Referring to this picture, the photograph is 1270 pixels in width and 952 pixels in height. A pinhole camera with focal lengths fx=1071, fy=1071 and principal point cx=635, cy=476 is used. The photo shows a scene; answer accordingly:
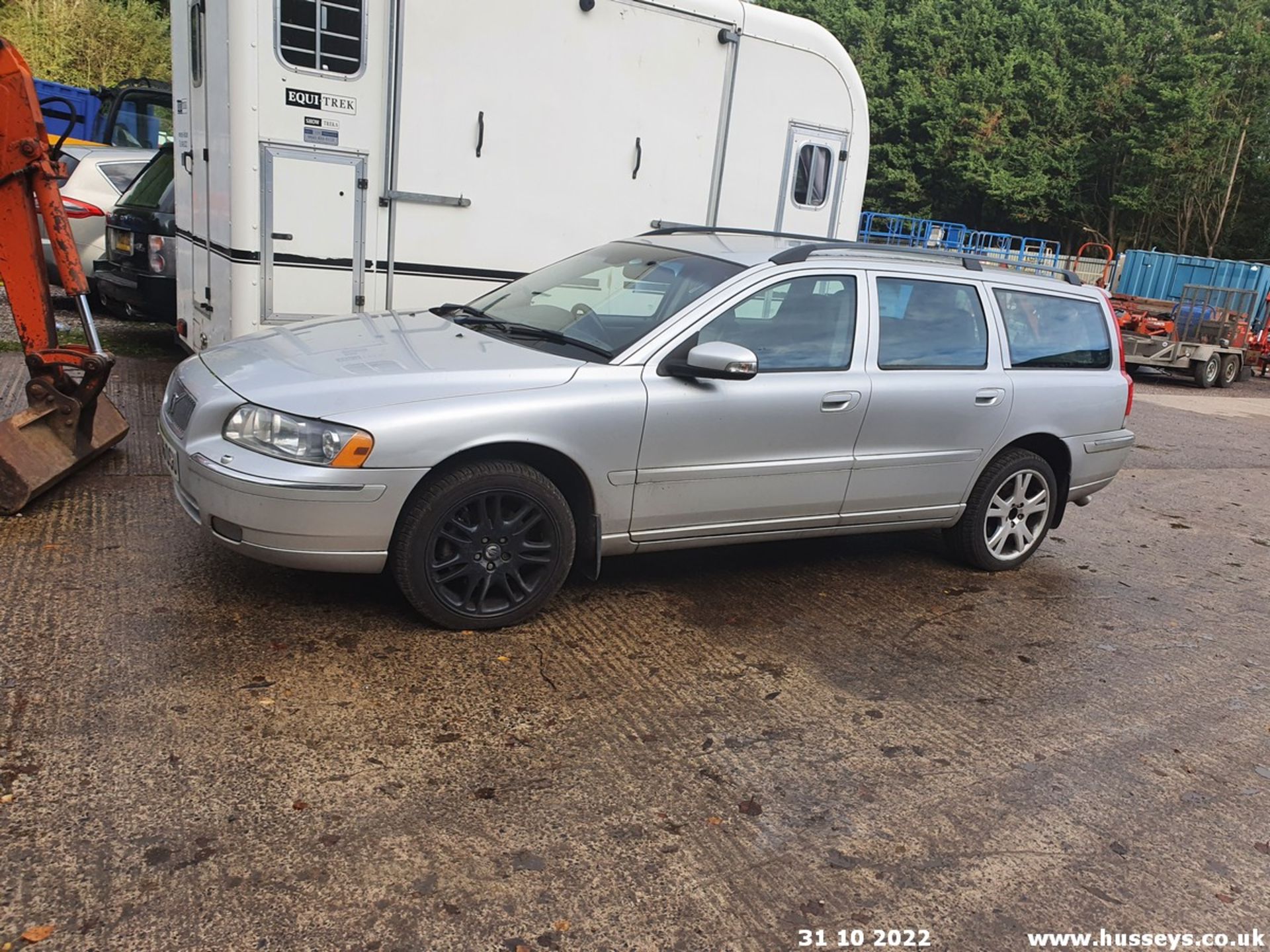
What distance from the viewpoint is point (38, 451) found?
555cm

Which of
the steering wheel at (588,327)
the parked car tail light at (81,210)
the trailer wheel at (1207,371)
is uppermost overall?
the steering wheel at (588,327)

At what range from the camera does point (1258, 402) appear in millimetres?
17922

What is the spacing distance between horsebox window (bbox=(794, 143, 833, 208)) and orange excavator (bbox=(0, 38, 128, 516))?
554 cm

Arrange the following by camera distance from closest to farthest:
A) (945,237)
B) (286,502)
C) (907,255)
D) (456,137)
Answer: (286,502), (907,255), (456,137), (945,237)

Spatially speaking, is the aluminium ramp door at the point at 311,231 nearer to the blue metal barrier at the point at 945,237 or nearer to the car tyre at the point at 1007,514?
the car tyre at the point at 1007,514

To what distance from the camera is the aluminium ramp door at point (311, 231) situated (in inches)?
263

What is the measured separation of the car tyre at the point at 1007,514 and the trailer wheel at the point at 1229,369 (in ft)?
52.7

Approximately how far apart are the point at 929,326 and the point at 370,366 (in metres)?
2.89

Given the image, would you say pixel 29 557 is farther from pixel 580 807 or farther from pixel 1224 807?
pixel 1224 807

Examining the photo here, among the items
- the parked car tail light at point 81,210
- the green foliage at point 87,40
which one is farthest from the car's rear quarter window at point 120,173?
the green foliage at point 87,40

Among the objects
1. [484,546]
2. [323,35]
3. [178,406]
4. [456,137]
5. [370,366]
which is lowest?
[484,546]

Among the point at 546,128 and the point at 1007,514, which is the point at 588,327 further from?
the point at 546,128

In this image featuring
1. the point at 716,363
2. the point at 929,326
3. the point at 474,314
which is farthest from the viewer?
the point at 929,326

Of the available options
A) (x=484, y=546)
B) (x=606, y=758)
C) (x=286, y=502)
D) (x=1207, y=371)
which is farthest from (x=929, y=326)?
(x=1207, y=371)
